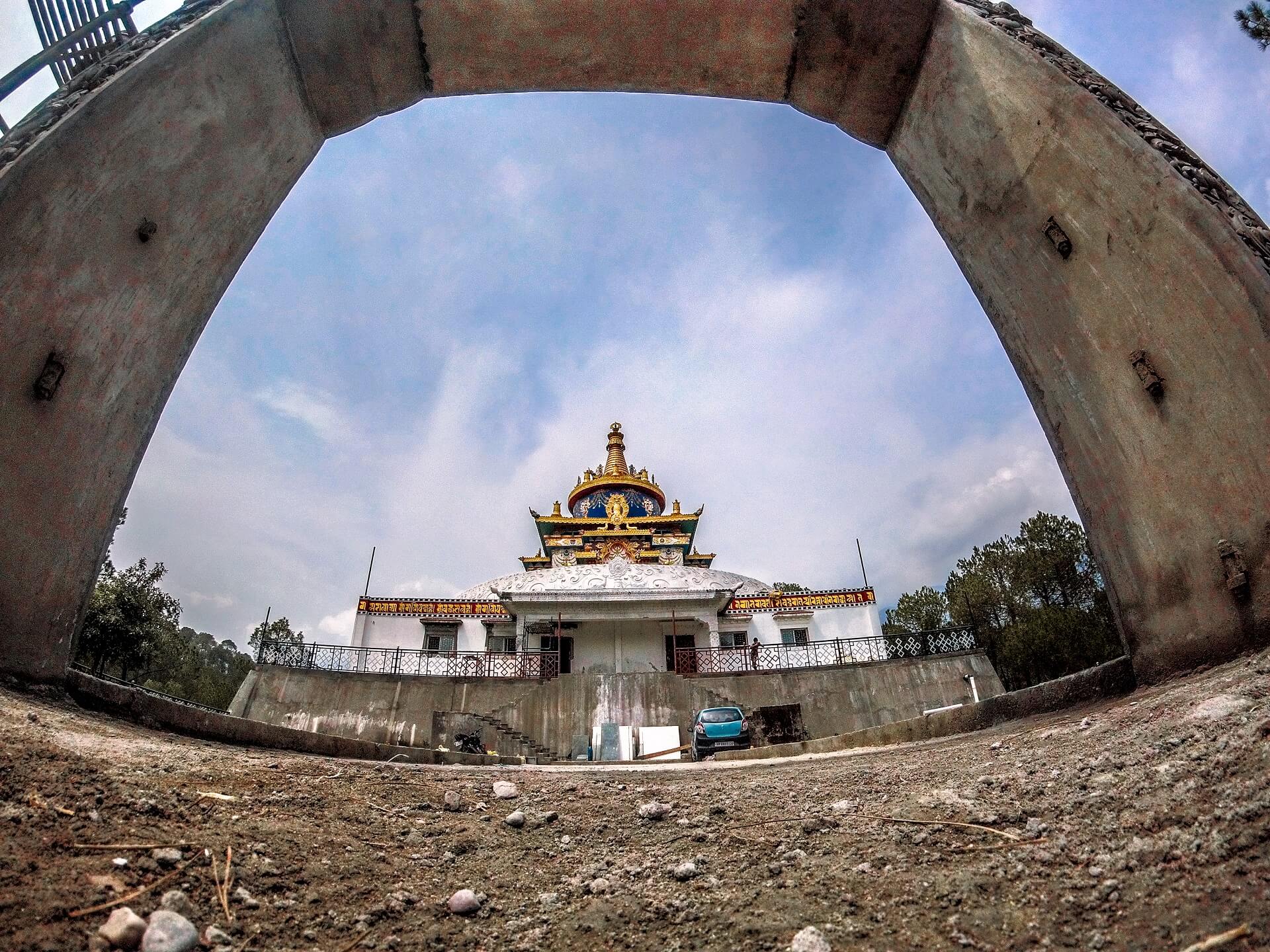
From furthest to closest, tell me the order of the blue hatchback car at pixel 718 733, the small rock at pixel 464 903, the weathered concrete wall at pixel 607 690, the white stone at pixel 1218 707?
the weathered concrete wall at pixel 607 690
the blue hatchback car at pixel 718 733
the white stone at pixel 1218 707
the small rock at pixel 464 903

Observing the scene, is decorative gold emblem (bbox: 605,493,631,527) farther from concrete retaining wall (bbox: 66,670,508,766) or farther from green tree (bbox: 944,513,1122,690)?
concrete retaining wall (bbox: 66,670,508,766)

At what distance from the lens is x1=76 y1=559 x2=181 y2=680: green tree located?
23.2 m

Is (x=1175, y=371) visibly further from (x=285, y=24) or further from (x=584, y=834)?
(x=285, y=24)

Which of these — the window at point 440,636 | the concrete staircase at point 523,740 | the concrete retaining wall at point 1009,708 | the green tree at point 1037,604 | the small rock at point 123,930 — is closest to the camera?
the small rock at point 123,930

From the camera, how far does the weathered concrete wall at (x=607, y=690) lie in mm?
17688

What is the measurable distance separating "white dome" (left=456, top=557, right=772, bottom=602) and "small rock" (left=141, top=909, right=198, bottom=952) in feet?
67.3

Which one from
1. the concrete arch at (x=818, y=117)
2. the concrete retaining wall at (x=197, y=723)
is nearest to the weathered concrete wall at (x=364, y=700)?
the concrete retaining wall at (x=197, y=723)

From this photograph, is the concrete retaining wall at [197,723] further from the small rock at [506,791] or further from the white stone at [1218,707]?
the white stone at [1218,707]

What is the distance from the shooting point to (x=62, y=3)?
424 centimetres

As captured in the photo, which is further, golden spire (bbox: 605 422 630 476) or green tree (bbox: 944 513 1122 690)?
golden spire (bbox: 605 422 630 476)

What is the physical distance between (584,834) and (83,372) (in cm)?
413

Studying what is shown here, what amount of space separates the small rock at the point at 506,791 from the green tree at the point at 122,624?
24719mm

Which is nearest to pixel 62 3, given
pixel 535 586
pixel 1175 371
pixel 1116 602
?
pixel 1175 371

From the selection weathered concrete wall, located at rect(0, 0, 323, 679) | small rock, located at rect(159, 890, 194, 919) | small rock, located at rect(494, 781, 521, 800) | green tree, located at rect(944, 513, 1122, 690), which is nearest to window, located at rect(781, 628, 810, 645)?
green tree, located at rect(944, 513, 1122, 690)
